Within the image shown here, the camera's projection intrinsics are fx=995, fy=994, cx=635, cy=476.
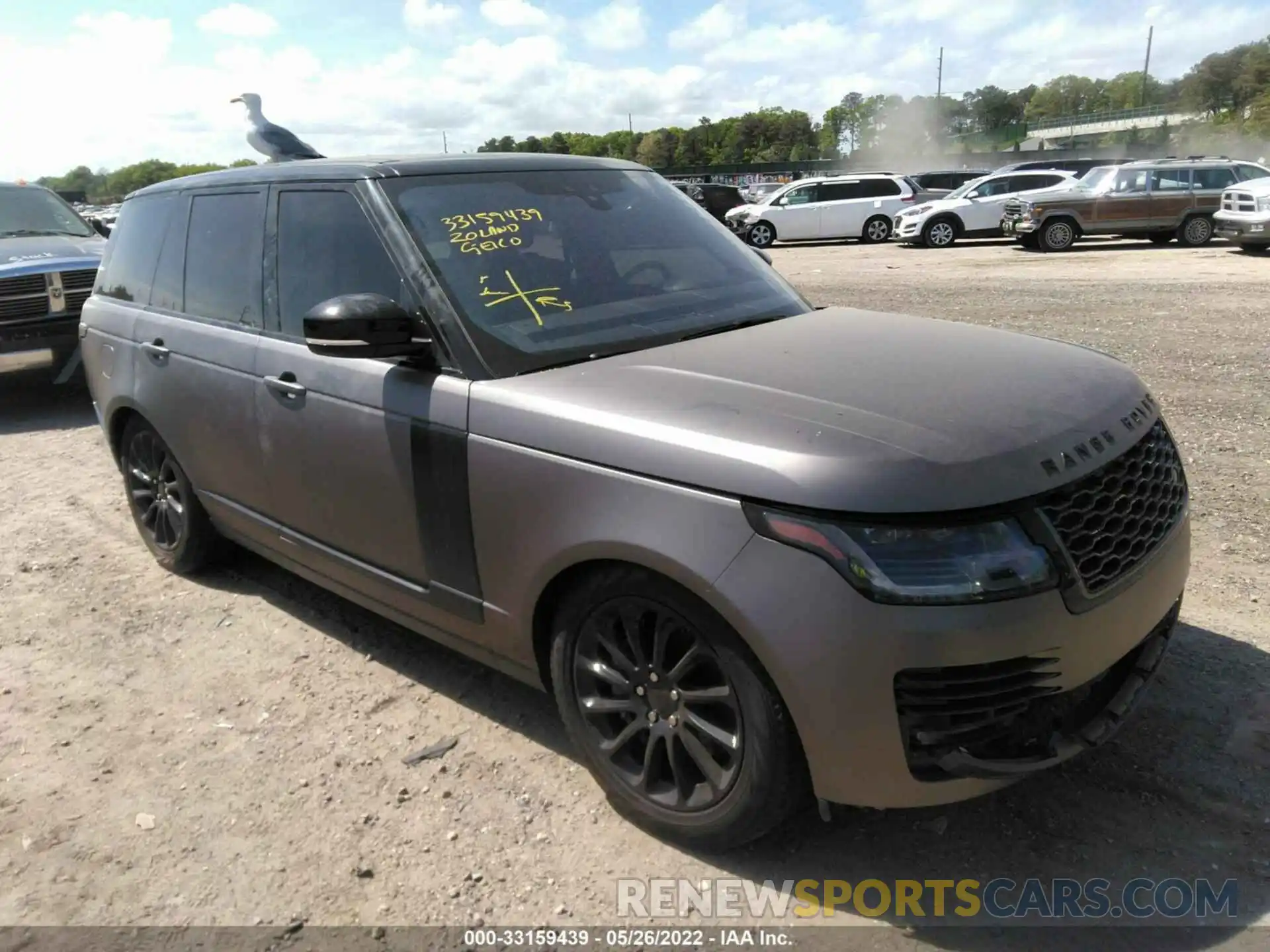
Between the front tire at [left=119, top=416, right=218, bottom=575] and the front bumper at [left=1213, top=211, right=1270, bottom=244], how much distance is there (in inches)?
706

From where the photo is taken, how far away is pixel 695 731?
261 centimetres

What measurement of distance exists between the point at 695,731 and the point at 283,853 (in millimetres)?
1284

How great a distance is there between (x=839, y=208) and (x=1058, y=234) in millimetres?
7117

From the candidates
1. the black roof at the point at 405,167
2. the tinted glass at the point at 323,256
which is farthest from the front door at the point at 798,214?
the tinted glass at the point at 323,256

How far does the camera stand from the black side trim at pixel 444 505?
297 centimetres

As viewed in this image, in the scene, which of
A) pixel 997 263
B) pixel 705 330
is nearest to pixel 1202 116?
pixel 997 263

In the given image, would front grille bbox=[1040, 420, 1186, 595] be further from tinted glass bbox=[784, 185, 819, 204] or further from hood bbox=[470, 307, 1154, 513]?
tinted glass bbox=[784, 185, 819, 204]

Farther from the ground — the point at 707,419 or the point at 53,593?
the point at 707,419

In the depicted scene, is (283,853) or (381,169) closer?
(283,853)

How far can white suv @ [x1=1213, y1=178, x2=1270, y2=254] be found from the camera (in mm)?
16781

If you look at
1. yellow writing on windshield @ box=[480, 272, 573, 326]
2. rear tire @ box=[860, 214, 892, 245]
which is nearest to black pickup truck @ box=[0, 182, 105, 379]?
yellow writing on windshield @ box=[480, 272, 573, 326]

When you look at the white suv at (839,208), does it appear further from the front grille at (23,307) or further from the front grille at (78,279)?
the front grille at (23,307)

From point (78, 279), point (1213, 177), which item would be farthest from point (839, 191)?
point (78, 279)

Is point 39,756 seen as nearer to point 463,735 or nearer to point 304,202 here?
point 463,735
